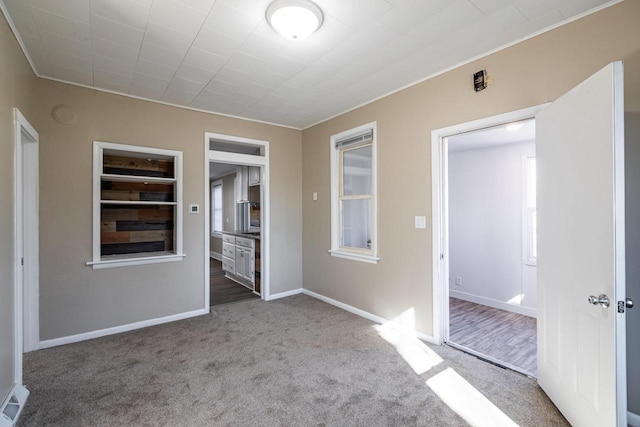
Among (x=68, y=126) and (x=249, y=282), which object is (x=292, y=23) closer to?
(x=68, y=126)

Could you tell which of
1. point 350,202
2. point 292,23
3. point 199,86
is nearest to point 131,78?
point 199,86

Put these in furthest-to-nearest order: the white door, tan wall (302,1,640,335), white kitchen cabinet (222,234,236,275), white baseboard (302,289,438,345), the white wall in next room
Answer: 1. white kitchen cabinet (222,234,236,275)
2. the white wall in next room
3. white baseboard (302,289,438,345)
4. tan wall (302,1,640,335)
5. the white door

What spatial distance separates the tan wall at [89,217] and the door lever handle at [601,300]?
3.78 metres

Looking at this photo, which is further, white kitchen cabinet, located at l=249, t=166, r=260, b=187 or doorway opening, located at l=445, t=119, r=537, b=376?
white kitchen cabinet, located at l=249, t=166, r=260, b=187

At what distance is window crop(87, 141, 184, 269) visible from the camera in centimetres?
355

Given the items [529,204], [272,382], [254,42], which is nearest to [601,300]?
[272,382]

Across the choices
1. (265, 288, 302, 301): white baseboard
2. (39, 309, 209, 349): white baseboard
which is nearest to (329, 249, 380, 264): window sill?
(265, 288, 302, 301): white baseboard

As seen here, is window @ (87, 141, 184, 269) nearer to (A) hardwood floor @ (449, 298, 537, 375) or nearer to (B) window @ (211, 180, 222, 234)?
(A) hardwood floor @ (449, 298, 537, 375)

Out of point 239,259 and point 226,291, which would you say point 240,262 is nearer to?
point 239,259

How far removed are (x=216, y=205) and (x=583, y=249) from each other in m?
8.31

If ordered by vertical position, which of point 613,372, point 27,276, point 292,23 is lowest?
point 613,372

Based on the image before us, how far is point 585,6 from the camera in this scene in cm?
199

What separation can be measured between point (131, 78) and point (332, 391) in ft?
11.2

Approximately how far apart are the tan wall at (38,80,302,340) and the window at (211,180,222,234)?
4656mm
